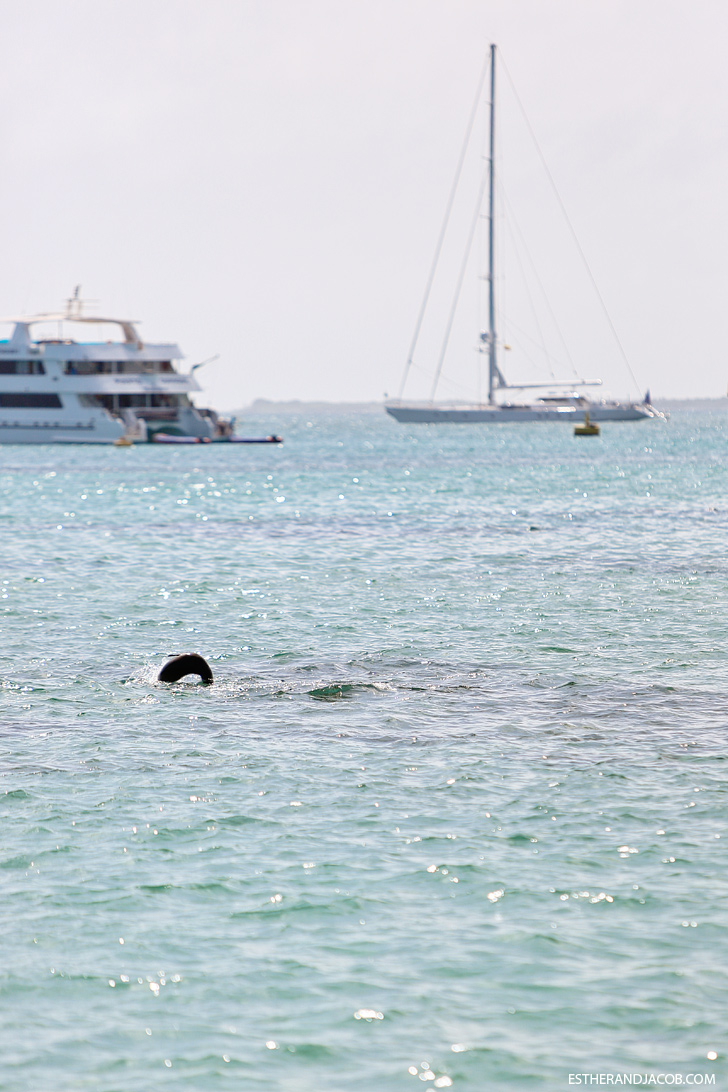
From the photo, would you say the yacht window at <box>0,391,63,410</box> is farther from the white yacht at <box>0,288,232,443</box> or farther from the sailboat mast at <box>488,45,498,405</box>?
the sailboat mast at <box>488,45,498,405</box>

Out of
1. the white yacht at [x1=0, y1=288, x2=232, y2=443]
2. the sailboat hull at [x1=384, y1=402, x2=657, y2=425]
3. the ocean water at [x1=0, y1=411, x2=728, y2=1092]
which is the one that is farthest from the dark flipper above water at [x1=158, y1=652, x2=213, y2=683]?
the sailboat hull at [x1=384, y1=402, x2=657, y2=425]

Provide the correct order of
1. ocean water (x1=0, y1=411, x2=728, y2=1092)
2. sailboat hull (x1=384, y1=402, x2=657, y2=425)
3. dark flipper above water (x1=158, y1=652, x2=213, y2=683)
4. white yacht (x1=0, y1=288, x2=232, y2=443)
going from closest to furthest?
ocean water (x1=0, y1=411, x2=728, y2=1092) < dark flipper above water (x1=158, y1=652, x2=213, y2=683) < white yacht (x1=0, y1=288, x2=232, y2=443) < sailboat hull (x1=384, y1=402, x2=657, y2=425)

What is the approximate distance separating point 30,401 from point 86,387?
15.0 ft

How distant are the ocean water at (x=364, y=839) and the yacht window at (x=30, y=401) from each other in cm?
5974

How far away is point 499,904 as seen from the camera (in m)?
7.25

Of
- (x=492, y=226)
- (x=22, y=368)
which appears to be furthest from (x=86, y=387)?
(x=492, y=226)

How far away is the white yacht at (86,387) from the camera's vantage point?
75.8 meters

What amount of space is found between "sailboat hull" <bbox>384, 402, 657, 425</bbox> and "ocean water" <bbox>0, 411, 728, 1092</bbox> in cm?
10820

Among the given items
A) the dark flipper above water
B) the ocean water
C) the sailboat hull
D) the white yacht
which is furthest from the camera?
the sailboat hull

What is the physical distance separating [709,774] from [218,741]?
4.16 metres

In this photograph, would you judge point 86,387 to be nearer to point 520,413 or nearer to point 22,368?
point 22,368

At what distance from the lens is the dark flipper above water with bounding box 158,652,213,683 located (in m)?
13.3

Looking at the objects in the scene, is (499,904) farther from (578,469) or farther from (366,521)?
(578,469)

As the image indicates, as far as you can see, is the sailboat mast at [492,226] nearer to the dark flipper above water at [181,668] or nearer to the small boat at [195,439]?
the small boat at [195,439]
